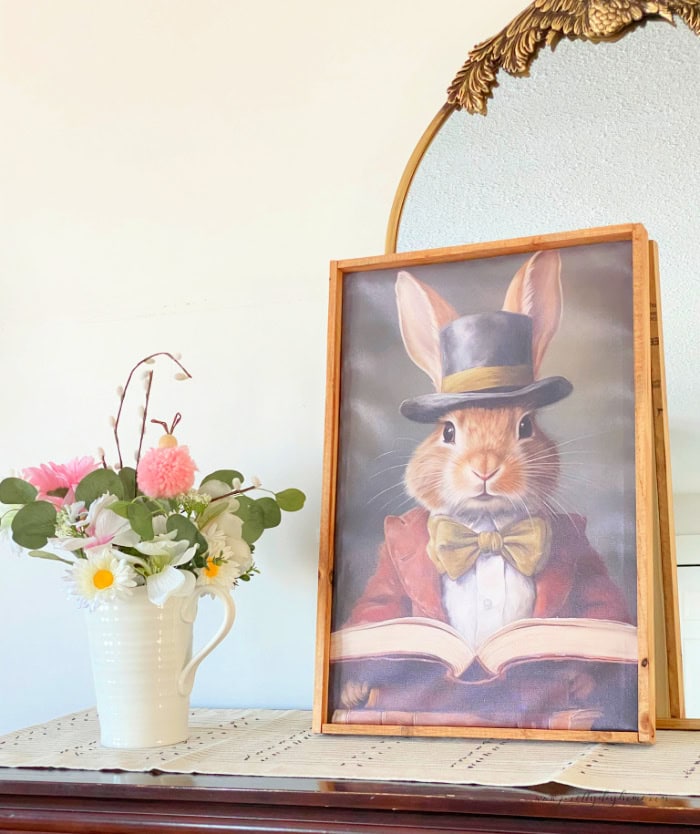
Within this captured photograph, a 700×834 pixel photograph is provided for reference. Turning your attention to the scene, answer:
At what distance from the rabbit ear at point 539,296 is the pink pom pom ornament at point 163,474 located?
1.58 feet

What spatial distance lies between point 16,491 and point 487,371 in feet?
2.10

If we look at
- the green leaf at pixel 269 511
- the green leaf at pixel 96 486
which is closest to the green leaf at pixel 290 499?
the green leaf at pixel 269 511

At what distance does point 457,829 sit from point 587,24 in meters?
1.08

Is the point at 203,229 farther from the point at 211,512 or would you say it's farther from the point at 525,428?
the point at 525,428

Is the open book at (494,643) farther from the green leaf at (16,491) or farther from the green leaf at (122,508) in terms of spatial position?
the green leaf at (16,491)

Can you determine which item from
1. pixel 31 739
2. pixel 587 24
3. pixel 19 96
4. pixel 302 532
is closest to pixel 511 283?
pixel 587 24

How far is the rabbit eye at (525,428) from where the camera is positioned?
48.2 inches

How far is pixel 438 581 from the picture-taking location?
121 centimetres

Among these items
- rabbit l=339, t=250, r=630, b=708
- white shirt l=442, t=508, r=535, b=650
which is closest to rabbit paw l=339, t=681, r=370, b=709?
rabbit l=339, t=250, r=630, b=708

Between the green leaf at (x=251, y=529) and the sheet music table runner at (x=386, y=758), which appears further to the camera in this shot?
the green leaf at (x=251, y=529)

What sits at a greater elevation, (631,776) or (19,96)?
(19,96)

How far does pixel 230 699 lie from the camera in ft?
4.84

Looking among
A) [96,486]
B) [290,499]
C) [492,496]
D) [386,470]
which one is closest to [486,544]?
[492,496]

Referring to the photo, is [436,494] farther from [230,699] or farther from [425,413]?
[230,699]
